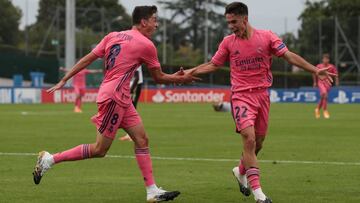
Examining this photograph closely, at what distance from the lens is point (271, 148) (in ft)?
58.0

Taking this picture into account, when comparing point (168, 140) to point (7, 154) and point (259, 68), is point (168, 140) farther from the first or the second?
point (259, 68)

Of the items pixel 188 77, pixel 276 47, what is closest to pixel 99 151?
pixel 188 77

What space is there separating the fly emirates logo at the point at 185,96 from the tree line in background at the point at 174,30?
12.5 m

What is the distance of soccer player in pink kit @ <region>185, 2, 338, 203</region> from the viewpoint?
10.1 metres

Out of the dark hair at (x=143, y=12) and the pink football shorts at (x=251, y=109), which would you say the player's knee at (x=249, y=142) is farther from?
the dark hair at (x=143, y=12)

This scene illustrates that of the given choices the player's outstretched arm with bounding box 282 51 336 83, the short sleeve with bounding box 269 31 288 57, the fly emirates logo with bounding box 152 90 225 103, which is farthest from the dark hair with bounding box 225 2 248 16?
the fly emirates logo with bounding box 152 90 225 103

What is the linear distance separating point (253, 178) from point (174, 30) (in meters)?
70.8

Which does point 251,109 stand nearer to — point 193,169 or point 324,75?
point 324,75

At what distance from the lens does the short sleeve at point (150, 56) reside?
10156 millimetres

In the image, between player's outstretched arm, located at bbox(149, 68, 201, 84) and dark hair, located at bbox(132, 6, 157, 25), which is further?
player's outstretched arm, located at bbox(149, 68, 201, 84)

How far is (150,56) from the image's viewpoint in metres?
10.2

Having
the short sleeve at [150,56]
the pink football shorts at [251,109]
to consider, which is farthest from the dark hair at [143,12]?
the pink football shorts at [251,109]

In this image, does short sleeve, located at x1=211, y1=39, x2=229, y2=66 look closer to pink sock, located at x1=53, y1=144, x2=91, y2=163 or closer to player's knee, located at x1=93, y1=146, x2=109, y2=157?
player's knee, located at x1=93, y1=146, x2=109, y2=157

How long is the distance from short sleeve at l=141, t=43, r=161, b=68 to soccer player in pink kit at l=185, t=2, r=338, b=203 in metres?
0.88
